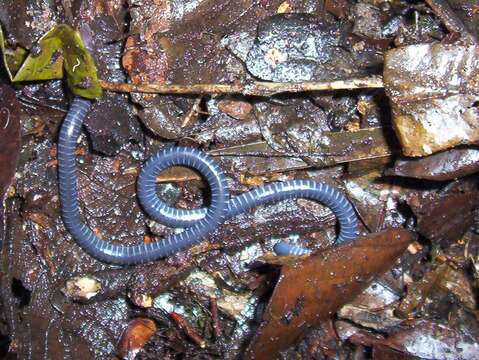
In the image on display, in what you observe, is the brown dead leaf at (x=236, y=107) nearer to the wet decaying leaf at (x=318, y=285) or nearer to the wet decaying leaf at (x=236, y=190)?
the wet decaying leaf at (x=236, y=190)

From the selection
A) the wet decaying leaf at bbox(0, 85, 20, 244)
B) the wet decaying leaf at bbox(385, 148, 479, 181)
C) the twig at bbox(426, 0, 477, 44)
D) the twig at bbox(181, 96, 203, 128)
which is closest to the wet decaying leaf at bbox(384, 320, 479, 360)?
the wet decaying leaf at bbox(385, 148, 479, 181)

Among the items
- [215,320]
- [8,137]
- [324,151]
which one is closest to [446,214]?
[324,151]

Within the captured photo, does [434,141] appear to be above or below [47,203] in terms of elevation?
below

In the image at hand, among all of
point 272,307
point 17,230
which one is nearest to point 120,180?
point 17,230

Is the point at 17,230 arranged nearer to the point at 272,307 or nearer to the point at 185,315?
the point at 185,315

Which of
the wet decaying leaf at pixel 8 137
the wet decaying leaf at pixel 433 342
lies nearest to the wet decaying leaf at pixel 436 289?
the wet decaying leaf at pixel 433 342

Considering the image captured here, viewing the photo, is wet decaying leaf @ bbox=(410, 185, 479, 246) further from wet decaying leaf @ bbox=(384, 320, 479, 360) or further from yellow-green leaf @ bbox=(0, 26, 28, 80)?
yellow-green leaf @ bbox=(0, 26, 28, 80)

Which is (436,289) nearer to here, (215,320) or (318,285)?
(318,285)
